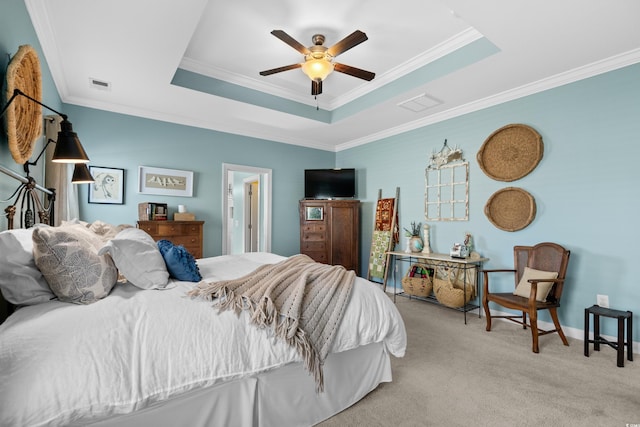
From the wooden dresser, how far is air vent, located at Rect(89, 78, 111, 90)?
5.17 ft

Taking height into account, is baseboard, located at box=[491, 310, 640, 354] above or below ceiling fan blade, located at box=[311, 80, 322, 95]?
below

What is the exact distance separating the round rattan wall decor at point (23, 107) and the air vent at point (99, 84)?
1.50 metres

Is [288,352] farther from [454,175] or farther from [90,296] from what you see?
[454,175]

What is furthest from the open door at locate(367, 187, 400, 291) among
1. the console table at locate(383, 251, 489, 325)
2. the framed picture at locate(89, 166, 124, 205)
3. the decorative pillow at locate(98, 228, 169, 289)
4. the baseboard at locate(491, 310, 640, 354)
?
the framed picture at locate(89, 166, 124, 205)

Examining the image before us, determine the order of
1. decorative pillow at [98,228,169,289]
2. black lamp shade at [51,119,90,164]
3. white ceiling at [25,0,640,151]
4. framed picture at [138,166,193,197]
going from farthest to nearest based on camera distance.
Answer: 1. framed picture at [138,166,193,197]
2. white ceiling at [25,0,640,151]
3. black lamp shade at [51,119,90,164]
4. decorative pillow at [98,228,169,289]

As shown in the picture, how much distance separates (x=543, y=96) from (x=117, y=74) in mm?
4535

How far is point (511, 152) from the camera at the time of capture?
356 centimetres

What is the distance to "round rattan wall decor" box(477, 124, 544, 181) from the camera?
3.37 metres

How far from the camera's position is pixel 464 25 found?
2.84 metres

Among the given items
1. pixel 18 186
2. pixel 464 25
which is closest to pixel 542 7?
pixel 464 25

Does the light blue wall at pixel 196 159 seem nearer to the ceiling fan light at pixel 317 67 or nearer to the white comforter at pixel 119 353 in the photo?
the ceiling fan light at pixel 317 67

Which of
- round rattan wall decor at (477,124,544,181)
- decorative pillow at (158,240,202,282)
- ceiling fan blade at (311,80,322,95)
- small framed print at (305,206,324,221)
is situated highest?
→ ceiling fan blade at (311,80,322,95)

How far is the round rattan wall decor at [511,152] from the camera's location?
3.37 meters

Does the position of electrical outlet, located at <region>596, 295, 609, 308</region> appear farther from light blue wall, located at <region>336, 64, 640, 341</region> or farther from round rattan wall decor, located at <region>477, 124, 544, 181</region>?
round rattan wall decor, located at <region>477, 124, 544, 181</region>
